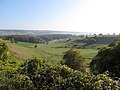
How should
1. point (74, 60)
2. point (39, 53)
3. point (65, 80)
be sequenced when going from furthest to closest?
point (39, 53) → point (74, 60) → point (65, 80)

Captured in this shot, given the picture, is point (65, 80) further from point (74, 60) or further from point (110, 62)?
point (74, 60)

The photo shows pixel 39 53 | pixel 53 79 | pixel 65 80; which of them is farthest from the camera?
pixel 39 53

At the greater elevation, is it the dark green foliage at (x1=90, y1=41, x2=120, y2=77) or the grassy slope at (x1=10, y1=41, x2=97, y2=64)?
the dark green foliage at (x1=90, y1=41, x2=120, y2=77)

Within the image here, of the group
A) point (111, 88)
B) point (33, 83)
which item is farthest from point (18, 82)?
point (111, 88)

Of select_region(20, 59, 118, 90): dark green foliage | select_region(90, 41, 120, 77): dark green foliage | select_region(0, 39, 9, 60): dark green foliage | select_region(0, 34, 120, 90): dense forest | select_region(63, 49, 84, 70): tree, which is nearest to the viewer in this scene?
select_region(20, 59, 118, 90): dark green foliage

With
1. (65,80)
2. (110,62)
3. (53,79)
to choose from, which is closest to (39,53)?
(110,62)

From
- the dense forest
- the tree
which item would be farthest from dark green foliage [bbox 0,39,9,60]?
the dense forest

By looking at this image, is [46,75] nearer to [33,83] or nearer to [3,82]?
[33,83]

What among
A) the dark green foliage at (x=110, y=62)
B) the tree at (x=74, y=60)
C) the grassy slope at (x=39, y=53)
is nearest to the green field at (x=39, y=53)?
the grassy slope at (x=39, y=53)

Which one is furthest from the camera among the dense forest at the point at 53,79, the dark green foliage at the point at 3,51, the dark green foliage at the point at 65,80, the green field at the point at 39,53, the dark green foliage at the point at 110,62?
the green field at the point at 39,53

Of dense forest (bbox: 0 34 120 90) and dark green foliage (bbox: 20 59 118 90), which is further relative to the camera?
dense forest (bbox: 0 34 120 90)

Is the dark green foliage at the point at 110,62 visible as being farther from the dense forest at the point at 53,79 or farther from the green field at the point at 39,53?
the dense forest at the point at 53,79

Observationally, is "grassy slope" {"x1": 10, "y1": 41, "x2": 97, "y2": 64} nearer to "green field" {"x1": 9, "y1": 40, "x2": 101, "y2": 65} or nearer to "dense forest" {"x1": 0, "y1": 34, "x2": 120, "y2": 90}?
"green field" {"x1": 9, "y1": 40, "x2": 101, "y2": 65}

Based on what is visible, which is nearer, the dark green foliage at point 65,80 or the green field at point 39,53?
the dark green foliage at point 65,80
